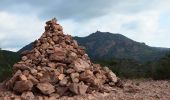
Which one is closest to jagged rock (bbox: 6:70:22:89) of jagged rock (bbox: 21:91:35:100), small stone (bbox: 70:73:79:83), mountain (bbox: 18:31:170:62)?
jagged rock (bbox: 21:91:35:100)

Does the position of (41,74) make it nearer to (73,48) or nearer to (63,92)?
(63,92)

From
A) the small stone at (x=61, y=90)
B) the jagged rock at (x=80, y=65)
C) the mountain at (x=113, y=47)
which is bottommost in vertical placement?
the small stone at (x=61, y=90)

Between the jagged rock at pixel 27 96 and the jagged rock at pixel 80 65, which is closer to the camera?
the jagged rock at pixel 27 96

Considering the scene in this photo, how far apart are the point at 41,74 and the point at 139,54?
106 meters

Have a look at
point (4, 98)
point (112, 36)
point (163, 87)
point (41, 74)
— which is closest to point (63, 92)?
point (41, 74)

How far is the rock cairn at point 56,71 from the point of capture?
21.4 m

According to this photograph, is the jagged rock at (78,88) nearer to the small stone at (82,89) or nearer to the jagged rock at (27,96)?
the small stone at (82,89)

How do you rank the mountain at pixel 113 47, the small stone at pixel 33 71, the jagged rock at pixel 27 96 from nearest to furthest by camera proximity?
the jagged rock at pixel 27 96, the small stone at pixel 33 71, the mountain at pixel 113 47

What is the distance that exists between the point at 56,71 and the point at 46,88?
1.34 m

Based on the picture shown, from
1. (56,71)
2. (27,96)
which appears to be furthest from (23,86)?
(56,71)

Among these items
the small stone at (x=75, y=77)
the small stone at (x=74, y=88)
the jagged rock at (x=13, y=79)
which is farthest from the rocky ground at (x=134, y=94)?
the jagged rock at (x=13, y=79)

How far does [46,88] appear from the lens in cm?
2122

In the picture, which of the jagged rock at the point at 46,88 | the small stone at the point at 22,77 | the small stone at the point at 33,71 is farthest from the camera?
the small stone at the point at 33,71

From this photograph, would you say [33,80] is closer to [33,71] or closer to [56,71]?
[33,71]
